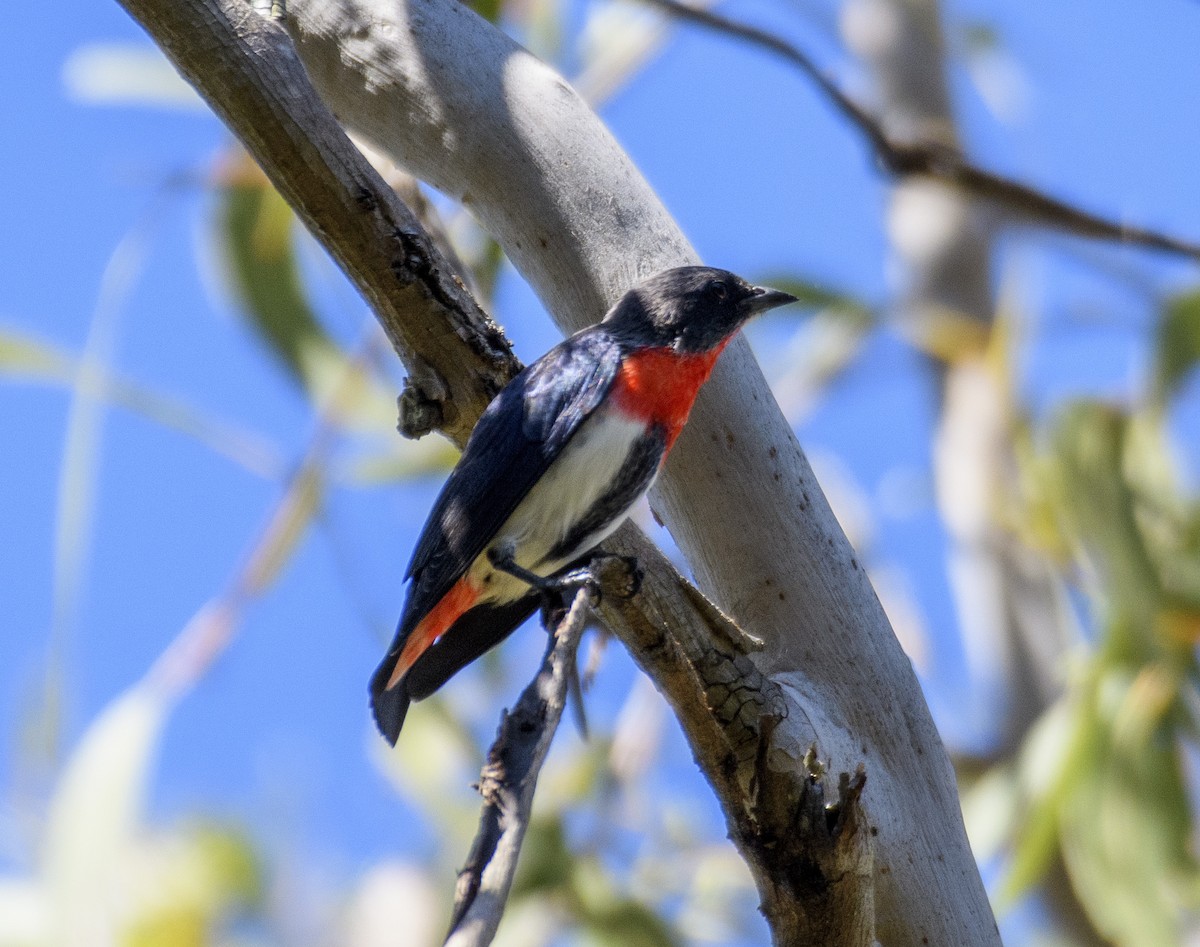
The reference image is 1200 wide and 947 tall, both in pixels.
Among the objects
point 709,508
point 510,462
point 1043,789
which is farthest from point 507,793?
point 1043,789

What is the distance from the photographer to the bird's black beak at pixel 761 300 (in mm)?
2764

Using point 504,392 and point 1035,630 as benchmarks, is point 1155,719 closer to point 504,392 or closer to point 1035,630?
point 1035,630

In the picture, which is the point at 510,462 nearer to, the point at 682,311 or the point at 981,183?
the point at 682,311

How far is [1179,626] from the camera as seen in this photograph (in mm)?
3752

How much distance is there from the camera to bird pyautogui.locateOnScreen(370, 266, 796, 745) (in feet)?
7.67

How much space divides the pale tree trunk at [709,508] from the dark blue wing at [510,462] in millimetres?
92

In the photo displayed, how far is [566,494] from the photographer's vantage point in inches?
95.7

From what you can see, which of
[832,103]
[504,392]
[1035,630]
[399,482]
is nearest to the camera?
[504,392]

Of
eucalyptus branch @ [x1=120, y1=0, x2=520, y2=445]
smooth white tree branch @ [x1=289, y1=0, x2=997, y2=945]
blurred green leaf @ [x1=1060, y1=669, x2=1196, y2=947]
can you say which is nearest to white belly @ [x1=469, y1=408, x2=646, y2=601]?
smooth white tree branch @ [x1=289, y1=0, x2=997, y2=945]

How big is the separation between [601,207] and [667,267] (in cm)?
16

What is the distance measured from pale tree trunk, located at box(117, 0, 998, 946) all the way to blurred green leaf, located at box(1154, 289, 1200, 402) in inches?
101

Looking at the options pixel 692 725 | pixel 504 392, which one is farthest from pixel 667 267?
pixel 692 725

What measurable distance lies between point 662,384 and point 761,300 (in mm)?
522

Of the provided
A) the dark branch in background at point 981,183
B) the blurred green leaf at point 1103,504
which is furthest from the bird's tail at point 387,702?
the dark branch in background at point 981,183
